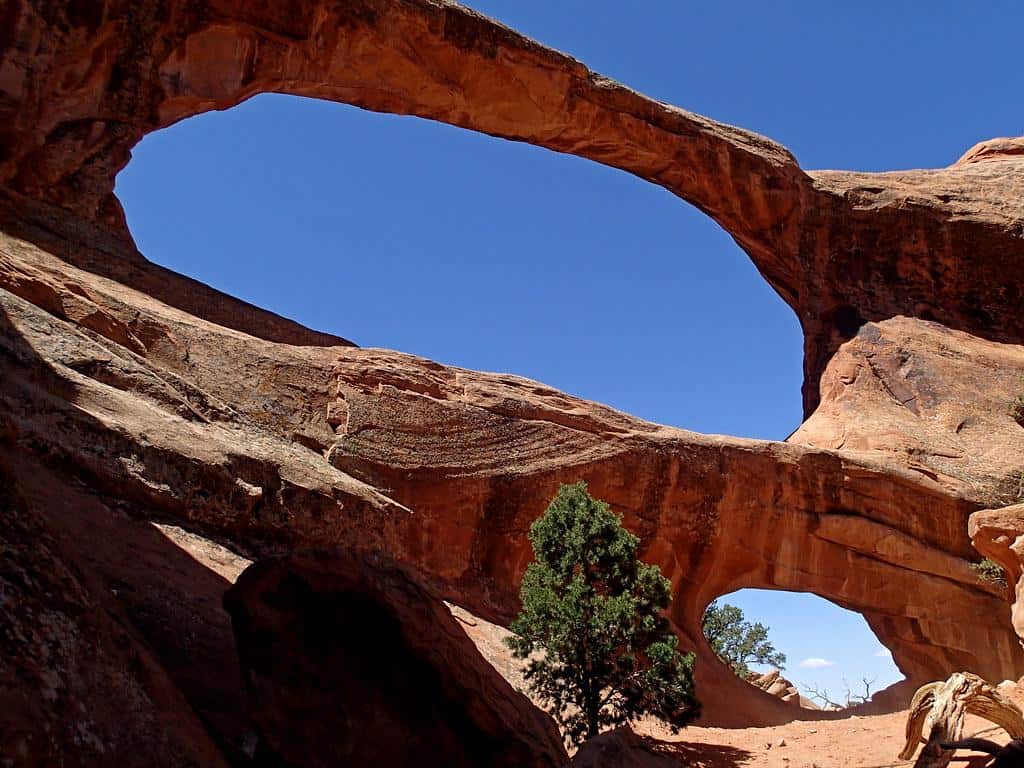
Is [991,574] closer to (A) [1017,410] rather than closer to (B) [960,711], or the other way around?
(A) [1017,410]

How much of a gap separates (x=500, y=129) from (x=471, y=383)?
995 centimetres

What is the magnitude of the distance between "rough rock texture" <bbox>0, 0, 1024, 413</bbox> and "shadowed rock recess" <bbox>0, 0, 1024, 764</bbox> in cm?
7

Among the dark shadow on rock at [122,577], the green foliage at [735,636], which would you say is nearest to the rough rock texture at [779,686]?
the green foliage at [735,636]

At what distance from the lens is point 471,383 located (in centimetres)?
1941

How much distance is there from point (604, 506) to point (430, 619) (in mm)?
7675

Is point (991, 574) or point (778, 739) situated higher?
point (991, 574)

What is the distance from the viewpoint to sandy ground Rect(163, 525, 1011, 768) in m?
12.9

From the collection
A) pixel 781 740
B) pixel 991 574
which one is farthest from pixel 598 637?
pixel 991 574

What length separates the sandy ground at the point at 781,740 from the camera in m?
12.9

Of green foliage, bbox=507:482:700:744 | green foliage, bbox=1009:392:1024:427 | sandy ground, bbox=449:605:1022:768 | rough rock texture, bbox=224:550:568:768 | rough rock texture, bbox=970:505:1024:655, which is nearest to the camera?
rough rock texture, bbox=224:550:568:768

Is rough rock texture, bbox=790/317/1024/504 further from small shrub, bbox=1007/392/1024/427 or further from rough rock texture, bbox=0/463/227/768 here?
rough rock texture, bbox=0/463/227/768

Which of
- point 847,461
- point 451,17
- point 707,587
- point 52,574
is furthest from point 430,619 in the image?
point 451,17

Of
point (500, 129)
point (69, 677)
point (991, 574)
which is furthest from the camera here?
point (500, 129)

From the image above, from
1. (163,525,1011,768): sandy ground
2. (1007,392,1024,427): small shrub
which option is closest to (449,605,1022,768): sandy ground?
(163,525,1011,768): sandy ground
